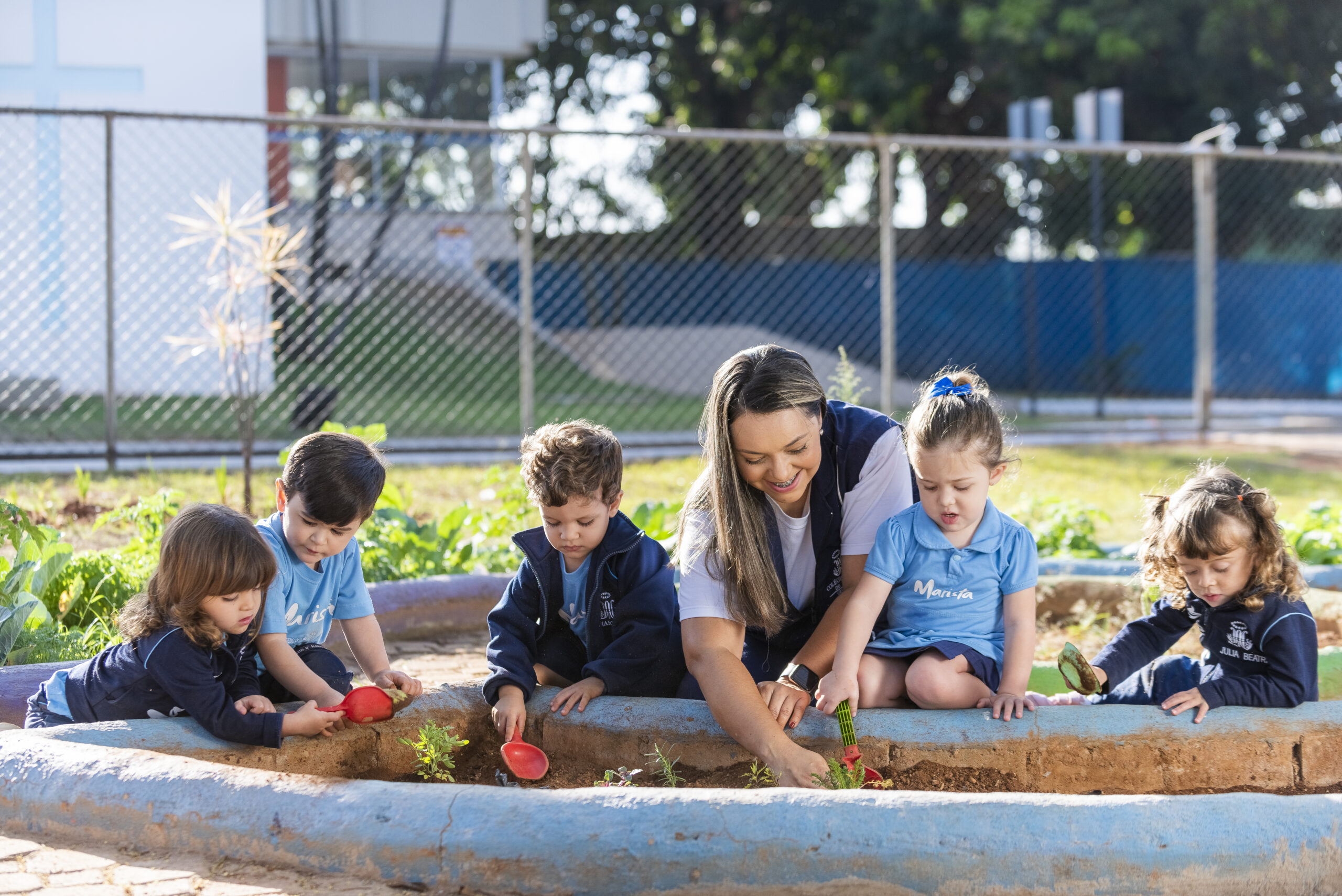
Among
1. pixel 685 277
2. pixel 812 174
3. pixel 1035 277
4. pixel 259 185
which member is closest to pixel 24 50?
pixel 259 185

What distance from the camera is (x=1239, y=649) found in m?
2.81

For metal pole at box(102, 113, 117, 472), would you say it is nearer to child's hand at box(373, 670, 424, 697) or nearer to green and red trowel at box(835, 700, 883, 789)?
child's hand at box(373, 670, 424, 697)

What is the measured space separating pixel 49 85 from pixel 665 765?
36.1ft

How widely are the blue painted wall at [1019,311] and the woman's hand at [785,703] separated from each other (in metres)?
13.0

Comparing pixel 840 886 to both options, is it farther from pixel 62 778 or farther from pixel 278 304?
pixel 278 304

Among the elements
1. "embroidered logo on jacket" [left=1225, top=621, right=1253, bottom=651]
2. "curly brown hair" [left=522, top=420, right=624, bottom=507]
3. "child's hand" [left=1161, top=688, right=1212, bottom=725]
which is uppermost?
"curly brown hair" [left=522, top=420, right=624, bottom=507]

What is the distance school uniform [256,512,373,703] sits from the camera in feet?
9.34

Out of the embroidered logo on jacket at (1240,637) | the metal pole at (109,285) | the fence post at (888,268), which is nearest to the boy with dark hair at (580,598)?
the embroidered logo on jacket at (1240,637)

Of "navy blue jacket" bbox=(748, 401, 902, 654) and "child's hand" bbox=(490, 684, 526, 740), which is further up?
"navy blue jacket" bbox=(748, 401, 902, 654)

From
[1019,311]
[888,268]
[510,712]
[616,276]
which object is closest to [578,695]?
[510,712]

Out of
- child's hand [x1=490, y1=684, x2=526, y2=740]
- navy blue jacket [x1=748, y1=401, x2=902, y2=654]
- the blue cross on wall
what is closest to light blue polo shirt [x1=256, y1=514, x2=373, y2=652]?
child's hand [x1=490, y1=684, x2=526, y2=740]

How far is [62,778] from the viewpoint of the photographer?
7.38 feet

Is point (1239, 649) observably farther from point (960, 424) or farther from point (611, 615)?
point (611, 615)

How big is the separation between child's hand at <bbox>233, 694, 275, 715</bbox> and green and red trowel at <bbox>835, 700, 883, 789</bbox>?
119cm
